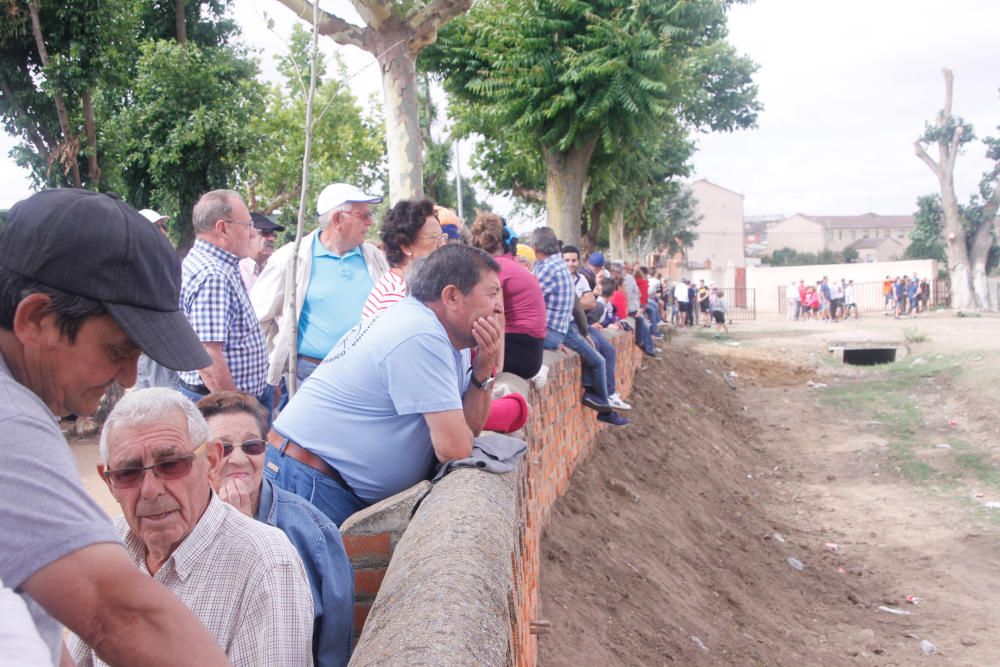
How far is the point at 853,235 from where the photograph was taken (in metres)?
124

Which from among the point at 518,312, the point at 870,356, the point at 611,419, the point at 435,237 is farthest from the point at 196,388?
the point at 870,356

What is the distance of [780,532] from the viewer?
32.1 ft

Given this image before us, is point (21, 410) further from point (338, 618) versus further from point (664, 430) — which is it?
point (664, 430)

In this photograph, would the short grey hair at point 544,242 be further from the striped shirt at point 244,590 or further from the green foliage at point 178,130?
the green foliage at point 178,130

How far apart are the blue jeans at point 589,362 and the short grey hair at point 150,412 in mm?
5610

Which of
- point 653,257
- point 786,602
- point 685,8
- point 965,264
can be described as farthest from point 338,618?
point 653,257

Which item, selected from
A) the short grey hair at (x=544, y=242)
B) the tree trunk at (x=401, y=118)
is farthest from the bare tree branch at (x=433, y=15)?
the short grey hair at (x=544, y=242)

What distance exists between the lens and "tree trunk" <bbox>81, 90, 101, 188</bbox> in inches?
462

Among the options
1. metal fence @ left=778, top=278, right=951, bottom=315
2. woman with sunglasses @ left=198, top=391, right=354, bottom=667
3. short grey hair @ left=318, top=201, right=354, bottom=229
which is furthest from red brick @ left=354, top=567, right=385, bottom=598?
metal fence @ left=778, top=278, right=951, bottom=315

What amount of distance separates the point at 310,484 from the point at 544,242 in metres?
4.68

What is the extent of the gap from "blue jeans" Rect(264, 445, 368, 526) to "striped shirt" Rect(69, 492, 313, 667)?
999 mm

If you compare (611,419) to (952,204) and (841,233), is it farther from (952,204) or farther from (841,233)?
(841,233)

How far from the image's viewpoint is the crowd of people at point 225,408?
1423 millimetres

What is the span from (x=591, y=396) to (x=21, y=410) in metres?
Answer: 7.23
